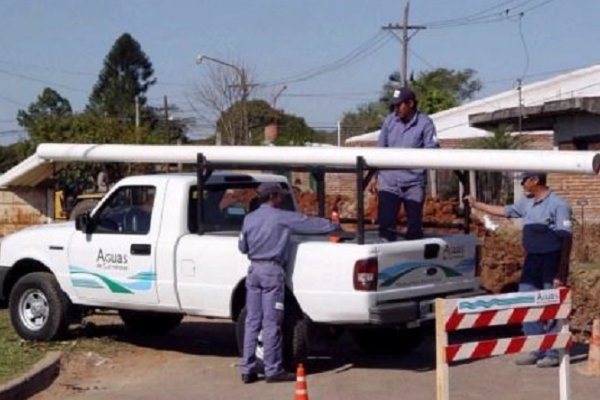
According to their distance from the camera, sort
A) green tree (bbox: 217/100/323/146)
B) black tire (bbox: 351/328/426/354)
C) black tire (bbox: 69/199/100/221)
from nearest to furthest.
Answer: black tire (bbox: 351/328/426/354) → black tire (bbox: 69/199/100/221) → green tree (bbox: 217/100/323/146)

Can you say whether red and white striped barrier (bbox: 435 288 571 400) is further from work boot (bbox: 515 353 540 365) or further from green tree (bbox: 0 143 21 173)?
green tree (bbox: 0 143 21 173)

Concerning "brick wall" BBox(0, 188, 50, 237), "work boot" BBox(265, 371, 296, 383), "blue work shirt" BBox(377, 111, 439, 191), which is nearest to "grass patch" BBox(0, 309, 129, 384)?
"work boot" BBox(265, 371, 296, 383)

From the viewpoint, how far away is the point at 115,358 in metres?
13.3

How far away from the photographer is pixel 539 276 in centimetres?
1216

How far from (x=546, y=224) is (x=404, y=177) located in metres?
1.45

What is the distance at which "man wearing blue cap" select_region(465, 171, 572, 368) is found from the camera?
1191 centimetres

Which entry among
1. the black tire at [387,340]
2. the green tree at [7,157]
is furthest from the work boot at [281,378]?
the green tree at [7,157]

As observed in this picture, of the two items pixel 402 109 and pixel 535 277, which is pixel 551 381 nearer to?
pixel 535 277

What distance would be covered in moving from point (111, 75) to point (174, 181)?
73.3m

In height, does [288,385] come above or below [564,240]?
below

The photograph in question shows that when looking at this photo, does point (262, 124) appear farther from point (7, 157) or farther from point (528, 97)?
point (7, 157)

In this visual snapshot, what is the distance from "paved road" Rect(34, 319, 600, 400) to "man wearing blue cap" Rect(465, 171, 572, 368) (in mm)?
225

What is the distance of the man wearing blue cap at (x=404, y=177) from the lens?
490 inches

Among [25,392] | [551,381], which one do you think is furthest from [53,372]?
[551,381]
